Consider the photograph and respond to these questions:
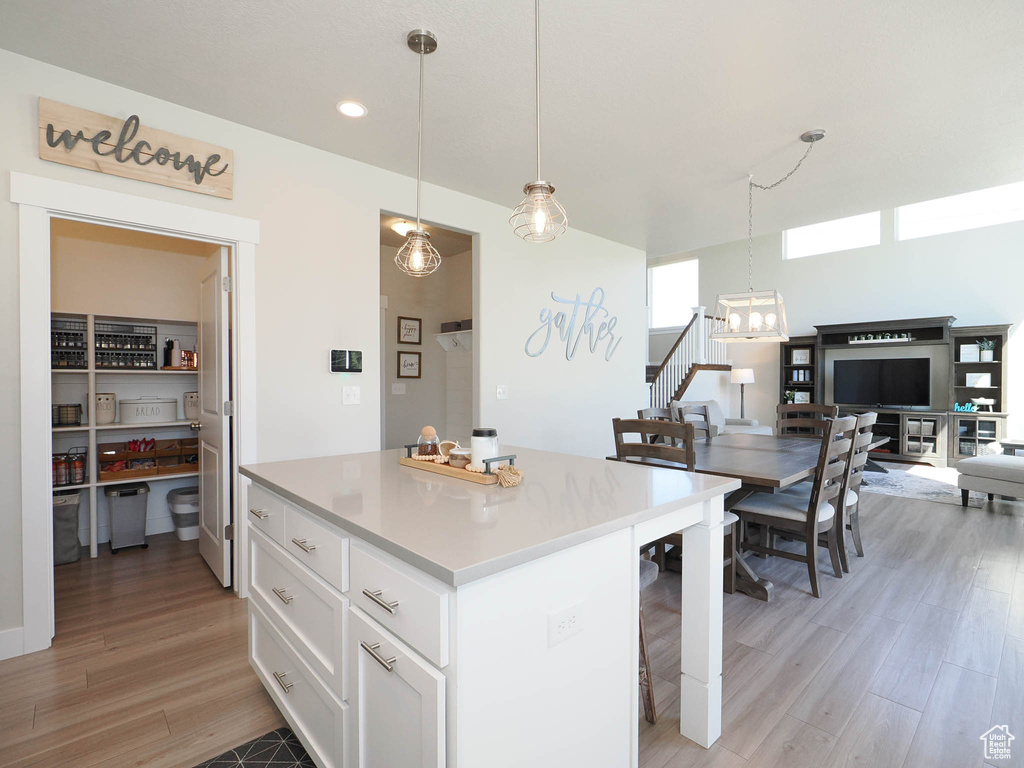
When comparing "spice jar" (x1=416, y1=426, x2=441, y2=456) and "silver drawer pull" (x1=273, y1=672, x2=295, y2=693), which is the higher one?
"spice jar" (x1=416, y1=426, x2=441, y2=456)

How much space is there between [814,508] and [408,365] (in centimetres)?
407

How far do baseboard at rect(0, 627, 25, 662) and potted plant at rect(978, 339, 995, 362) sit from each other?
9407 mm

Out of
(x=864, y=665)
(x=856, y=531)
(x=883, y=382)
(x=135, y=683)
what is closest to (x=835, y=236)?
(x=883, y=382)

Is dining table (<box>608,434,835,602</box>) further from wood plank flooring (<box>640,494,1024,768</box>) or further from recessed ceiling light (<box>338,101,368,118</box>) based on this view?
recessed ceiling light (<box>338,101,368,118</box>)

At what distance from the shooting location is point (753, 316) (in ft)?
12.1

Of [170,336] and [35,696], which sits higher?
[170,336]

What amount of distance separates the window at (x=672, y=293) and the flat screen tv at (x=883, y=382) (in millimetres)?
2921

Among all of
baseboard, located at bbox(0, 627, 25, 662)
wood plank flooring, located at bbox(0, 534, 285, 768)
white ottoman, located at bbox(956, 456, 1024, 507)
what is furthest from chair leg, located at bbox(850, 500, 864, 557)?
baseboard, located at bbox(0, 627, 25, 662)

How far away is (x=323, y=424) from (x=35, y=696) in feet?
5.18

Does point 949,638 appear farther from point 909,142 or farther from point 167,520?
point 167,520

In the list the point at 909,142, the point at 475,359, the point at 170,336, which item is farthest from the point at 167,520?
the point at 909,142

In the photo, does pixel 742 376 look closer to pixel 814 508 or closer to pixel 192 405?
pixel 814 508

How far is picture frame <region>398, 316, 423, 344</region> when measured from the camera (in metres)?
5.38

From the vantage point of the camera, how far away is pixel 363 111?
2490 mm
